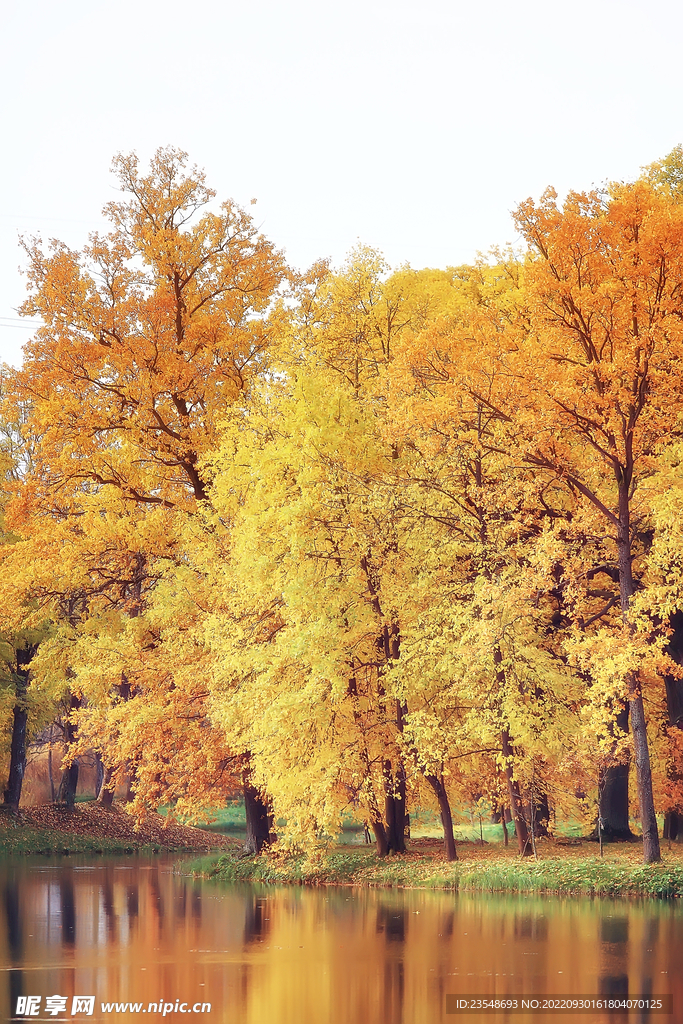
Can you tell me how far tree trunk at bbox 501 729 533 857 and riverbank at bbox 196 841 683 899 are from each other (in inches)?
13.2

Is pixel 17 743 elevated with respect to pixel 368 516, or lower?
lower

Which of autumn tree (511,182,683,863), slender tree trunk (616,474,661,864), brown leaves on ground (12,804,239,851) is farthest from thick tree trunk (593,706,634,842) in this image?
brown leaves on ground (12,804,239,851)

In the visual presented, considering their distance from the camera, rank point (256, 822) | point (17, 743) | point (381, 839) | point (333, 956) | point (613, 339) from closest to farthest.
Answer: point (333, 956) → point (613, 339) → point (381, 839) → point (256, 822) → point (17, 743)

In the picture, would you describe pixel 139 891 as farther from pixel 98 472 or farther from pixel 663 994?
pixel 663 994

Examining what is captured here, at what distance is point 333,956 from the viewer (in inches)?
561

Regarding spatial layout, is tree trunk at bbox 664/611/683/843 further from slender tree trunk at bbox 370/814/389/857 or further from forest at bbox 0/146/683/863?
slender tree trunk at bbox 370/814/389/857

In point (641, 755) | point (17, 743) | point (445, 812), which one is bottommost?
point (445, 812)

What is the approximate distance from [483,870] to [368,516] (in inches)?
295

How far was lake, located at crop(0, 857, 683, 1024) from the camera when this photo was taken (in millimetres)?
10805

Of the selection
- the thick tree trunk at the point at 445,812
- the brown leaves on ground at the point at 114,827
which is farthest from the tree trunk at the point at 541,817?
the brown leaves on ground at the point at 114,827

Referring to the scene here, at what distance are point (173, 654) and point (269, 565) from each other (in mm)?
5590

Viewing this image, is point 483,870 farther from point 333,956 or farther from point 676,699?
point 333,956

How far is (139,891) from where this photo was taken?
26.3m

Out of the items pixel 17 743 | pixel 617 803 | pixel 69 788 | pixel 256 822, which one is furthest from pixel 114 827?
pixel 617 803
